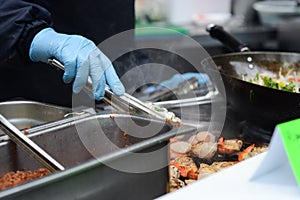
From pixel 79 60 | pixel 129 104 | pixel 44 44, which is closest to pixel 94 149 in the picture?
pixel 129 104

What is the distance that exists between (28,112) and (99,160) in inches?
25.4

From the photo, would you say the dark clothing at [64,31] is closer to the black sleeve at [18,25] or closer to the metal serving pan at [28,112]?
the black sleeve at [18,25]

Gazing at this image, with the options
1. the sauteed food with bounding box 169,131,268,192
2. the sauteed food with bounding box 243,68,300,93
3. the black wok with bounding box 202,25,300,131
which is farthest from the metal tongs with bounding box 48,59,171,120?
the sauteed food with bounding box 243,68,300,93

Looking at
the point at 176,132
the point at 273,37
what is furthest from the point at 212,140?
the point at 273,37

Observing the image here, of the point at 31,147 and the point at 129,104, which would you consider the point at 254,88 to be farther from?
the point at 31,147

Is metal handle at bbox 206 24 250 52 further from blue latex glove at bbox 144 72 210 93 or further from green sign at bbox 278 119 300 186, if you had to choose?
green sign at bbox 278 119 300 186

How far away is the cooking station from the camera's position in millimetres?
812

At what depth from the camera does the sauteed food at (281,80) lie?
152cm

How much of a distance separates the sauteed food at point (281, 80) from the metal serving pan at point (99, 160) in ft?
1.84

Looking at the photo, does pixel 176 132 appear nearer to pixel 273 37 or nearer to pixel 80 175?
pixel 80 175

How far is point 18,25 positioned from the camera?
143 cm

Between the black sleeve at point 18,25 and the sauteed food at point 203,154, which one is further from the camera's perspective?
the black sleeve at point 18,25

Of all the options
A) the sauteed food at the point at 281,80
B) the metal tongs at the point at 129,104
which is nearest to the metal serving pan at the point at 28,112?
the metal tongs at the point at 129,104

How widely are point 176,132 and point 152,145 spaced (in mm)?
65
